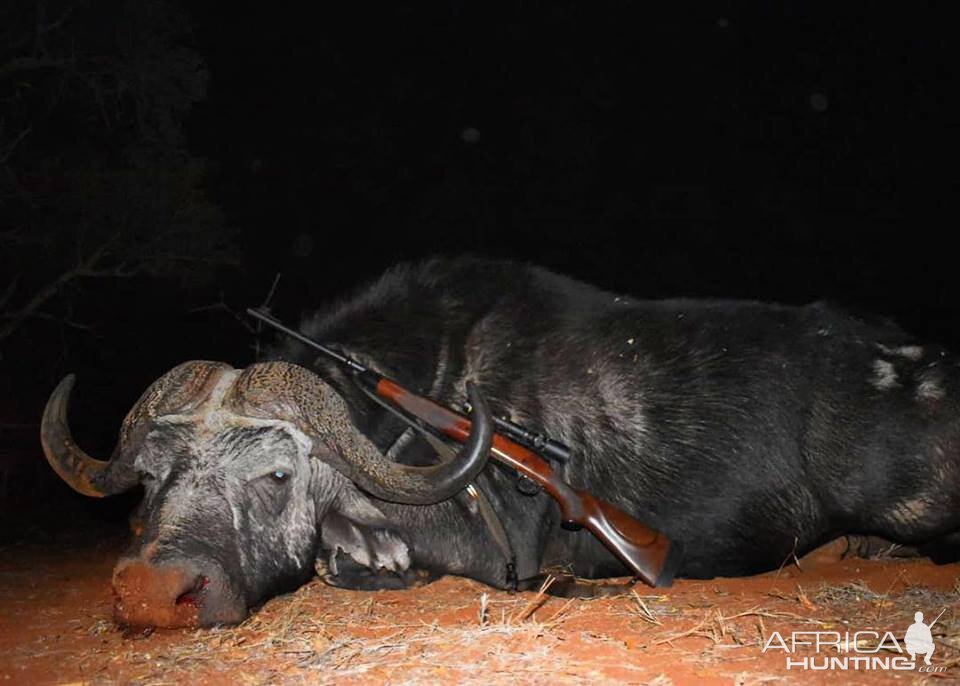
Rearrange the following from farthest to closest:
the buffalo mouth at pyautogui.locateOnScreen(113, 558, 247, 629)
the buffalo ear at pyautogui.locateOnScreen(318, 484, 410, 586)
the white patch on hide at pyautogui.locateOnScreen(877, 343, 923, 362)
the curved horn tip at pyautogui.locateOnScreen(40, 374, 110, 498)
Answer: the white patch on hide at pyautogui.locateOnScreen(877, 343, 923, 362)
the buffalo ear at pyautogui.locateOnScreen(318, 484, 410, 586)
the curved horn tip at pyautogui.locateOnScreen(40, 374, 110, 498)
the buffalo mouth at pyautogui.locateOnScreen(113, 558, 247, 629)

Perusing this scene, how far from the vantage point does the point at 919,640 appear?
3.29 m

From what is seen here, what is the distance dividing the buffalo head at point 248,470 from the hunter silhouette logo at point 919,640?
1.82 m

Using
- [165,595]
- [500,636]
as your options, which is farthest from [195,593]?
[500,636]

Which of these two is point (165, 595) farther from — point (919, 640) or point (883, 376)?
point (883, 376)

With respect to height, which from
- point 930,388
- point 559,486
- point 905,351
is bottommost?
point 559,486

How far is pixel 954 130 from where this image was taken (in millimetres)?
41250

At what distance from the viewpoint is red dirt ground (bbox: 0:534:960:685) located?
10.4ft

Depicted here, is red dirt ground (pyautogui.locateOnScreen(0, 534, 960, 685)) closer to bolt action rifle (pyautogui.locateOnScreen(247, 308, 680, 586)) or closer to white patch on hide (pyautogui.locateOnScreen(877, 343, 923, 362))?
bolt action rifle (pyautogui.locateOnScreen(247, 308, 680, 586))

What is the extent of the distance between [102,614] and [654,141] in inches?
1854

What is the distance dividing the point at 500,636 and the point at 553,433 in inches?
60.5
